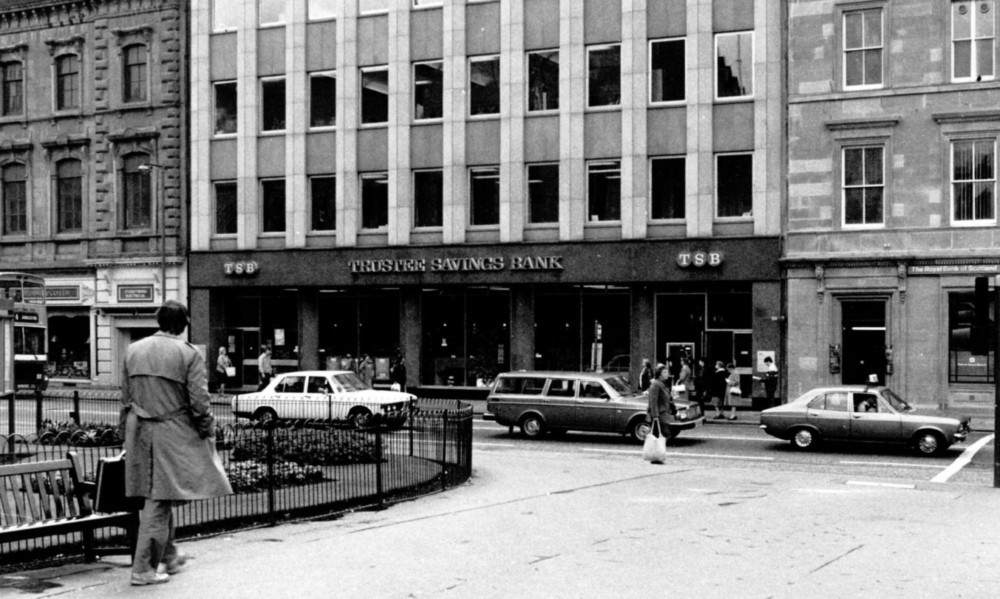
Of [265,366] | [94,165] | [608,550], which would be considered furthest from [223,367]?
[608,550]

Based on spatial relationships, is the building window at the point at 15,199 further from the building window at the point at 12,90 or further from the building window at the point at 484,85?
the building window at the point at 484,85

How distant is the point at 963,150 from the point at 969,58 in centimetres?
258

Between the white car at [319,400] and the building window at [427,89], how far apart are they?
13388mm

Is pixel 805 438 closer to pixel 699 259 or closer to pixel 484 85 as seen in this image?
pixel 699 259

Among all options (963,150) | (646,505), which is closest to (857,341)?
(963,150)

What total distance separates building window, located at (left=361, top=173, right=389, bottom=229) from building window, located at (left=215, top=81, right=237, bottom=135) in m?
5.93

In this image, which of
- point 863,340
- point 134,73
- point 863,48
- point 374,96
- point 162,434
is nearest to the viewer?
point 162,434

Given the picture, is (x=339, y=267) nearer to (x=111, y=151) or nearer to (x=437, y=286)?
(x=437, y=286)

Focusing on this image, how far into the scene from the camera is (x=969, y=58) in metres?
32.6

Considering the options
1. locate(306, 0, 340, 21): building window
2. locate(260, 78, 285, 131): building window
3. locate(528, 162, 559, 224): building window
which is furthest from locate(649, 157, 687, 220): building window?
locate(260, 78, 285, 131): building window

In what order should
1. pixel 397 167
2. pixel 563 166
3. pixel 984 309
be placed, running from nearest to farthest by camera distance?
pixel 984 309 → pixel 563 166 → pixel 397 167

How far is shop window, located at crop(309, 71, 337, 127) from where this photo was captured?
4131cm

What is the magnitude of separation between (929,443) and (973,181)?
485 inches

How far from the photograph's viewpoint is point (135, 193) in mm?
44000
